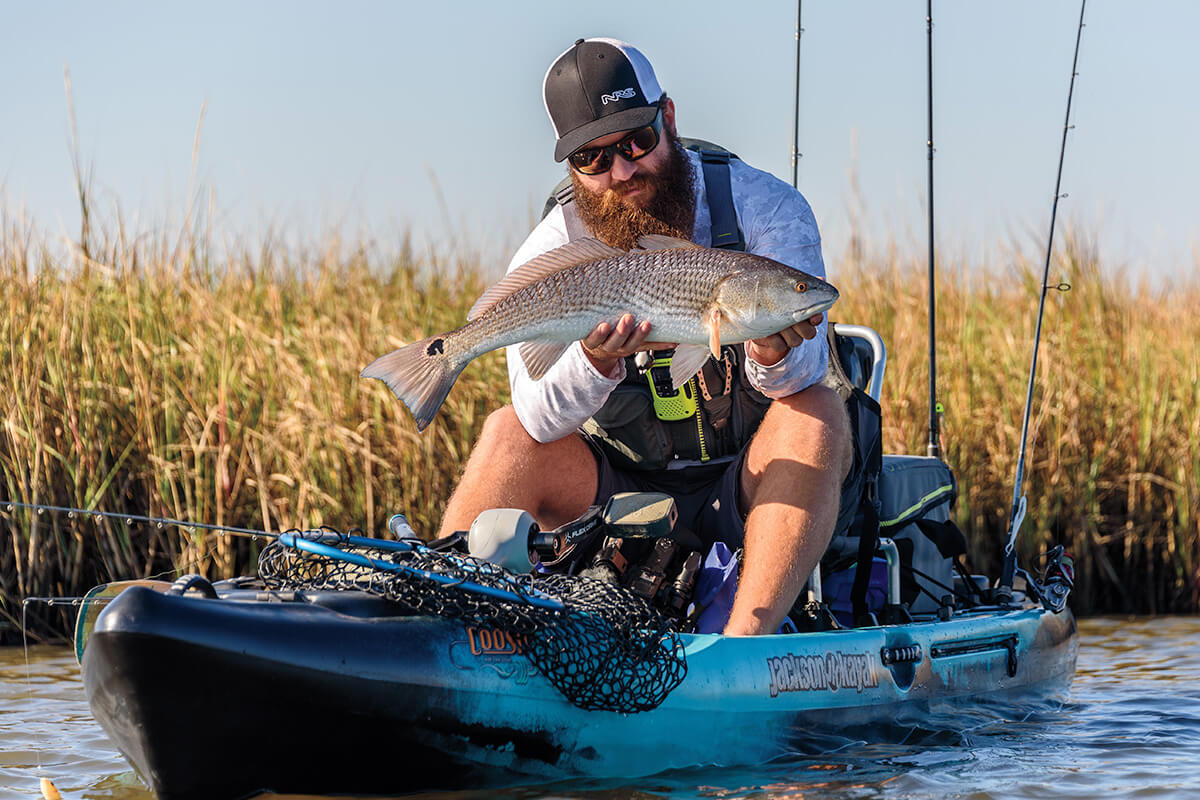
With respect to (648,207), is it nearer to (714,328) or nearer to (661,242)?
(661,242)

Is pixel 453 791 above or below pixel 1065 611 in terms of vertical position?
below

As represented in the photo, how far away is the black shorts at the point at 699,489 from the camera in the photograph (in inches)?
178

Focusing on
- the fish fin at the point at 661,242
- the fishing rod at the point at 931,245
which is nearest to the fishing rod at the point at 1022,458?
the fishing rod at the point at 931,245

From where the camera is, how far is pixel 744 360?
453cm

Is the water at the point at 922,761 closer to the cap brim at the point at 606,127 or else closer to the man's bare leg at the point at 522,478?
the man's bare leg at the point at 522,478

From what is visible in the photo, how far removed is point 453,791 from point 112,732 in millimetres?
813

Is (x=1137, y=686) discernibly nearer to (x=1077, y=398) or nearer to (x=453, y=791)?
(x=1077, y=398)

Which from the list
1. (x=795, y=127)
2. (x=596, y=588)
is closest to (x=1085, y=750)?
(x=596, y=588)

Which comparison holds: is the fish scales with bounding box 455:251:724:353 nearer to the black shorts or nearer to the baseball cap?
the baseball cap

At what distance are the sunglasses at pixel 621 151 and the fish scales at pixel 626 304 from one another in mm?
510

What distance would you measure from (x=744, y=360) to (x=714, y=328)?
796mm

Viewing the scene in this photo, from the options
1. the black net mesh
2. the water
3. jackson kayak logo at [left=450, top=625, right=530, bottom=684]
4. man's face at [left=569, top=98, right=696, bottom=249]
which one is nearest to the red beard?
man's face at [left=569, top=98, right=696, bottom=249]

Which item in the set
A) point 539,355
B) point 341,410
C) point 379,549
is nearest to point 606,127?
point 539,355

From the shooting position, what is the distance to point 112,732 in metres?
3.35
